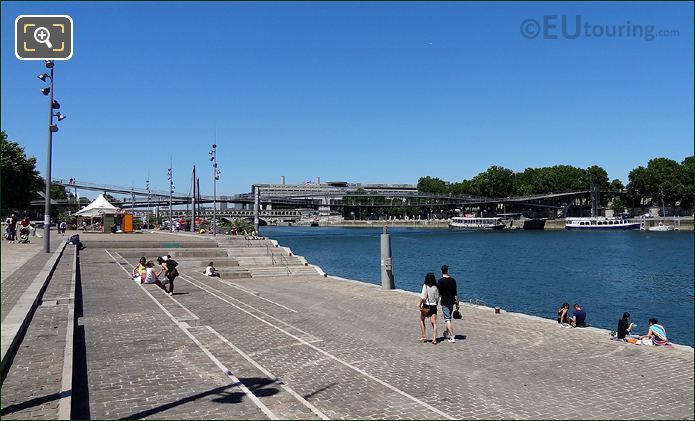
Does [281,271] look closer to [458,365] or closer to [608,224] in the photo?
[458,365]

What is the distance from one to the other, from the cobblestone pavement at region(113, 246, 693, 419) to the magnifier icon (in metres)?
5.87

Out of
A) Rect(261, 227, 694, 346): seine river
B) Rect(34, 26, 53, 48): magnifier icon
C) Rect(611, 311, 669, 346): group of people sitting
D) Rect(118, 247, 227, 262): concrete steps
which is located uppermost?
Rect(34, 26, 53, 48): magnifier icon

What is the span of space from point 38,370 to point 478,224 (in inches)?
6247

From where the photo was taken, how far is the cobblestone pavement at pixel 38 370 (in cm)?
717

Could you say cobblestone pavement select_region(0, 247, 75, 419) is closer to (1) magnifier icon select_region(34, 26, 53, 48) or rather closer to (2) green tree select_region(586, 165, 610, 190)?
(1) magnifier icon select_region(34, 26, 53, 48)

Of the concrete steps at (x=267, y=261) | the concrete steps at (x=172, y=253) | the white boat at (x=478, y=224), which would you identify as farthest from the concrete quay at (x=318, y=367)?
the white boat at (x=478, y=224)

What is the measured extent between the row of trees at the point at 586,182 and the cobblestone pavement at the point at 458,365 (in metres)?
126

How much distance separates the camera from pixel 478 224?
161625mm

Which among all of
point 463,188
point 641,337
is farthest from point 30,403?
point 463,188

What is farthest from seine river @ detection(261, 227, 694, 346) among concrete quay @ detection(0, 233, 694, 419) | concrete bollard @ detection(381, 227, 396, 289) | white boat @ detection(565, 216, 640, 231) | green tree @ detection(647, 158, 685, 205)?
white boat @ detection(565, 216, 640, 231)

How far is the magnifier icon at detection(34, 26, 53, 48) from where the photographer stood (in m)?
6.11

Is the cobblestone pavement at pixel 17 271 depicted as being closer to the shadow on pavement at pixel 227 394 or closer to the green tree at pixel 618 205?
the shadow on pavement at pixel 227 394

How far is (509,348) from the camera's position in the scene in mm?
12352

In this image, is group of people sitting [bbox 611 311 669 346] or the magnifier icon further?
group of people sitting [bbox 611 311 669 346]
